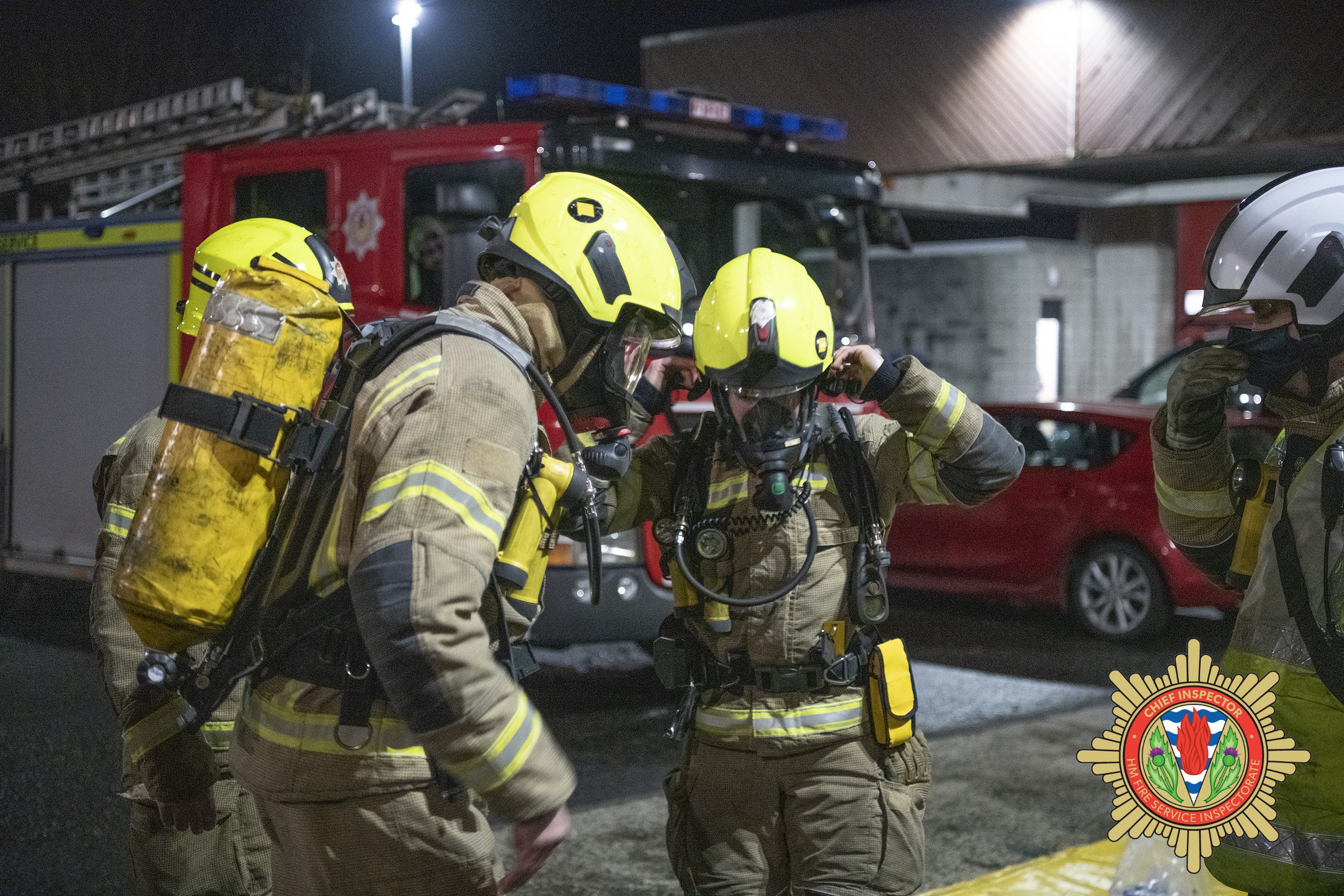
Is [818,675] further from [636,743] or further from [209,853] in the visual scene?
[636,743]

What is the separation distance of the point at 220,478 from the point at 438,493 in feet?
1.28

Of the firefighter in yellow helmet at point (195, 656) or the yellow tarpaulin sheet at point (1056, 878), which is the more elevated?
the firefighter in yellow helmet at point (195, 656)

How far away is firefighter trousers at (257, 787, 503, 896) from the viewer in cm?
216

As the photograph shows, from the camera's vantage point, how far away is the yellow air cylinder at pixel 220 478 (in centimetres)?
208

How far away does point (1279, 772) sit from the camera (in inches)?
102

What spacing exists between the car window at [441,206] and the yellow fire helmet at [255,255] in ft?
9.81

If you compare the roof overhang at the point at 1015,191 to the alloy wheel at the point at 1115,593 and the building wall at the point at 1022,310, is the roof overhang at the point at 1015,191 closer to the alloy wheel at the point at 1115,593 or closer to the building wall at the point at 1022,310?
the building wall at the point at 1022,310

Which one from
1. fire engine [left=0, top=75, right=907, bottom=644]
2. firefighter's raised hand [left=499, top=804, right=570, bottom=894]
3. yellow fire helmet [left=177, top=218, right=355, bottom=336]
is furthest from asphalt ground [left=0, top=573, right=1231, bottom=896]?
firefighter's raised hand [left=499, top=804, right=570, bottom=894]

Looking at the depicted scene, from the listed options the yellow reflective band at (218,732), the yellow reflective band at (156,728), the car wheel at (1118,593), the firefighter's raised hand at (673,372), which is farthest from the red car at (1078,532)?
the yellow reflective band at (156,728)

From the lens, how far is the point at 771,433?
313 centimetres

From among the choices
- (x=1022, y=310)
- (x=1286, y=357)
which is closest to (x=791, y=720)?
(x=1286, y=357)

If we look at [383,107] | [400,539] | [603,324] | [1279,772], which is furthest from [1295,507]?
[383,107]

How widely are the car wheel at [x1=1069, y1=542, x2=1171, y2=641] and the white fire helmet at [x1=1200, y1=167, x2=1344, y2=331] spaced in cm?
564

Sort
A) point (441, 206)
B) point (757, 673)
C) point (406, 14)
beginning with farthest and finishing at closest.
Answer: point (406, 14), point (441, 206), point (757, 673)
